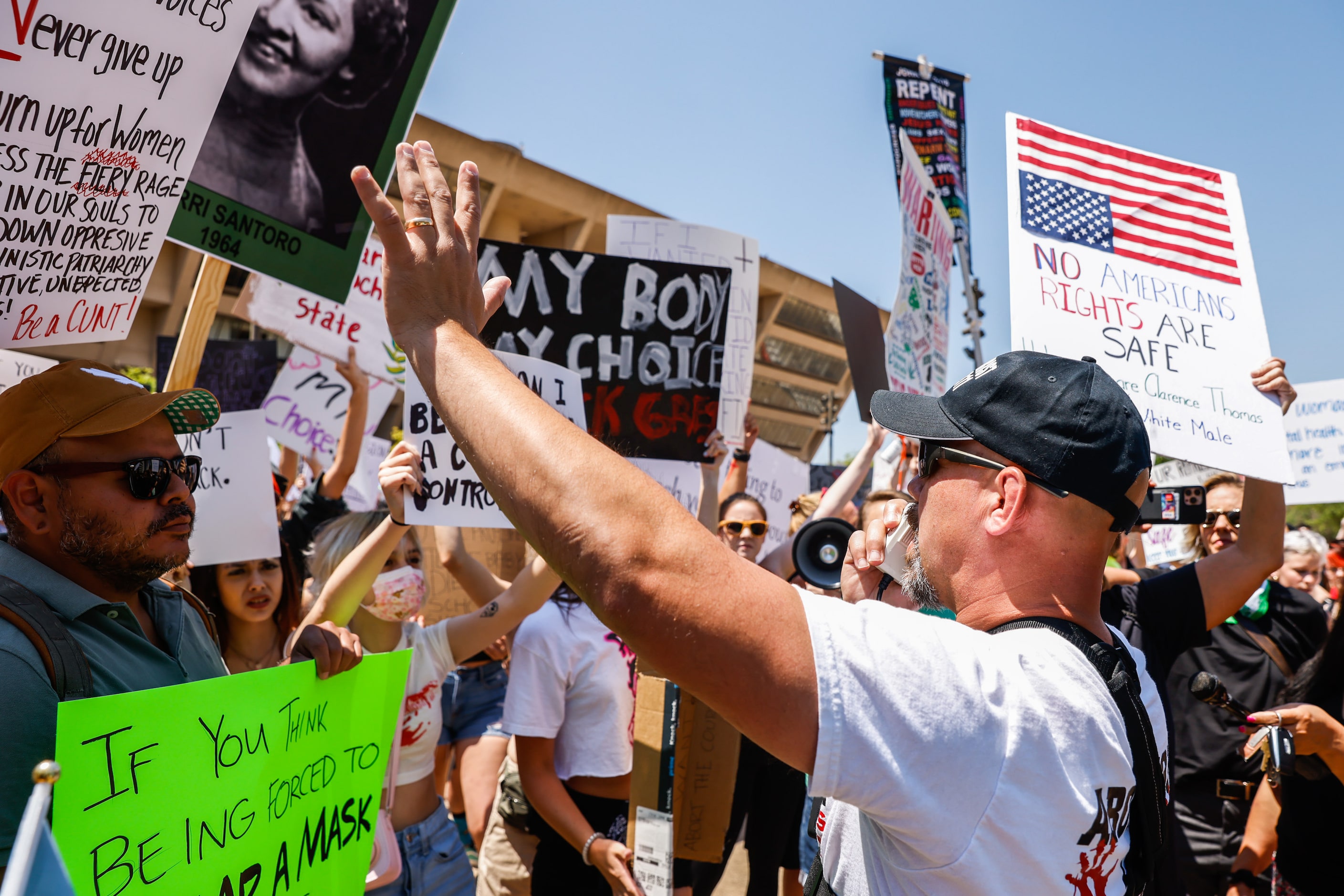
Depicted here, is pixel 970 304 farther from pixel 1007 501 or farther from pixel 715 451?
pixel 1007 501

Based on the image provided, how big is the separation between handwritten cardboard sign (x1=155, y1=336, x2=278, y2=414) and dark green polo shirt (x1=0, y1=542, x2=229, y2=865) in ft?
14.8

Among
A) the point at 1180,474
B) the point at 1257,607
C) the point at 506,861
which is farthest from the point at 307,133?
the point at 1180,474

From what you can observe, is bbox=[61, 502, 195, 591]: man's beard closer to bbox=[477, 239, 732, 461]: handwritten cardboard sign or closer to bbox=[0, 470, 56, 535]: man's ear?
bbox=[0, 470, 56, 535]: man's ear

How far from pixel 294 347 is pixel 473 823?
2.99 m

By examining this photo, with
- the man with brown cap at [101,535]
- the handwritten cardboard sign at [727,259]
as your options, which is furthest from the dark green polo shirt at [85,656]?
the handwritten cardboard sign at [727,259]

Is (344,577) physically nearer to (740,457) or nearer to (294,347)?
→ (294,347)

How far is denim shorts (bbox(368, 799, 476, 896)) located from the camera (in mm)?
3047

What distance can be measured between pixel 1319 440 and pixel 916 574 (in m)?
6.04

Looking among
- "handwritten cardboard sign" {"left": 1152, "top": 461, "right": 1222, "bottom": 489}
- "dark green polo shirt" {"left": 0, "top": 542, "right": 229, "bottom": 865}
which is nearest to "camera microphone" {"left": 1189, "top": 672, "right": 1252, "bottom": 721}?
"dark green polo shirt" {"left": 0, "top": 542, "right": 229, "bottom": 865}

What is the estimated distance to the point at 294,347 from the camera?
5.70 metres

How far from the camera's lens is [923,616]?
121cm

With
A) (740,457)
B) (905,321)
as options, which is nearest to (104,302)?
(740,457)

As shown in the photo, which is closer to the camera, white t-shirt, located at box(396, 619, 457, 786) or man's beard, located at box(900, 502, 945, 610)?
man's beard, located at box(900, 502, 945, 610)

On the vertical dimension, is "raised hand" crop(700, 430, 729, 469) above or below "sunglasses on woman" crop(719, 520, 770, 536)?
above
